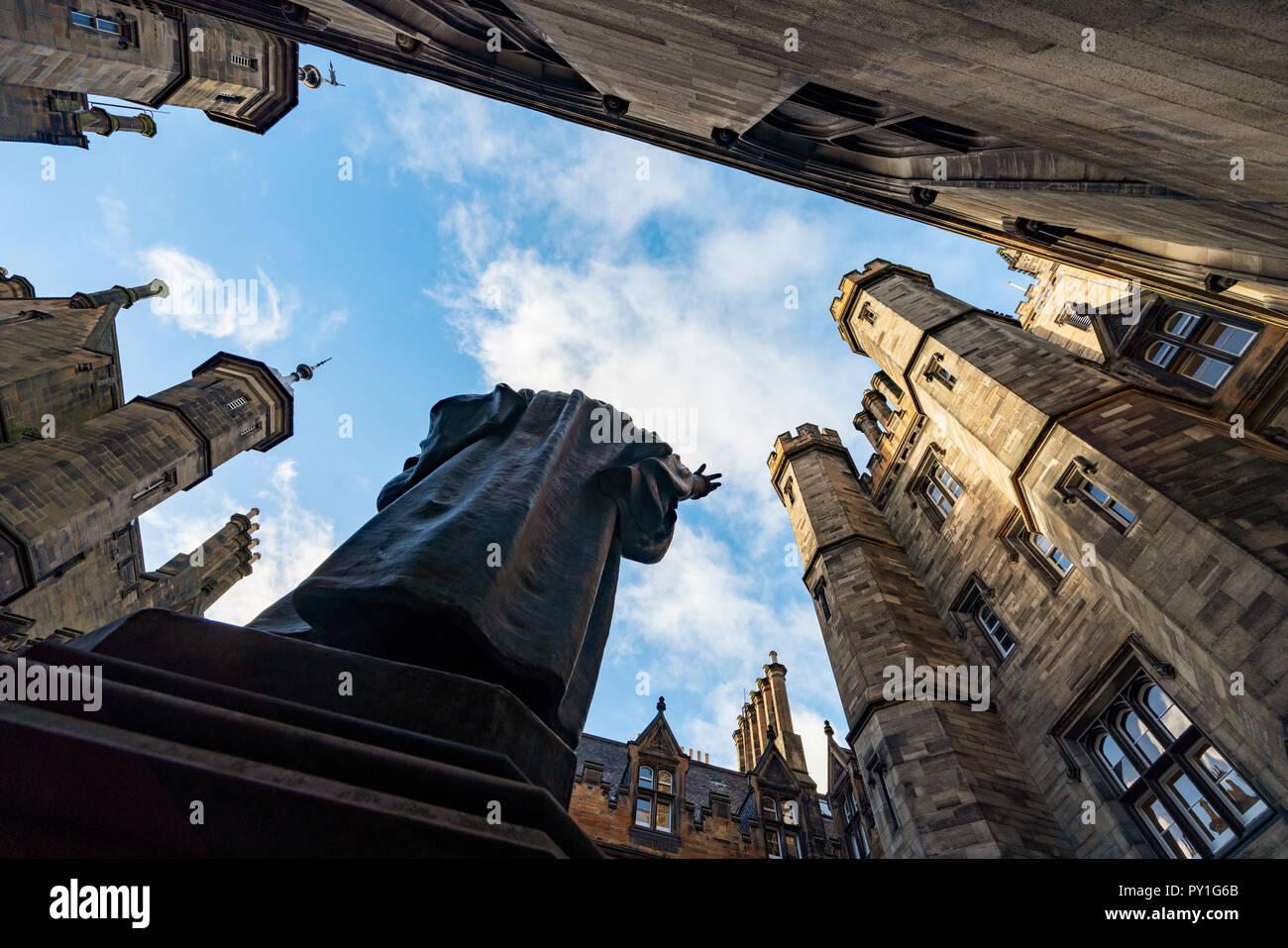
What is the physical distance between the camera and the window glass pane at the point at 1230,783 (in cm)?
781

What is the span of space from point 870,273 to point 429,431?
18.9m

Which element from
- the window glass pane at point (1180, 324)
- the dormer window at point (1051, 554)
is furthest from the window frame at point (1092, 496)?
the window glass pane at point (1180, 324)

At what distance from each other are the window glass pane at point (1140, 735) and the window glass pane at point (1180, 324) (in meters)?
9.06

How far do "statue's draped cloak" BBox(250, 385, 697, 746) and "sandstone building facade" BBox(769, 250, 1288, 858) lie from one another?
6053mm

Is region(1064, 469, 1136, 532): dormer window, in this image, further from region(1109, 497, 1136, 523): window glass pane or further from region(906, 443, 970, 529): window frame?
Answer: region(906, 443, 970, 529): window frame

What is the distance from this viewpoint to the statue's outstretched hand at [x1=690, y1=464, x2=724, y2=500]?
5520mm

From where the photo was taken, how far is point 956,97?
4.62 metres

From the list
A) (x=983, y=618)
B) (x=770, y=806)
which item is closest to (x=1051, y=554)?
(x=983, y=618)

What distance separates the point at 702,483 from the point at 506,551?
8.64 feet

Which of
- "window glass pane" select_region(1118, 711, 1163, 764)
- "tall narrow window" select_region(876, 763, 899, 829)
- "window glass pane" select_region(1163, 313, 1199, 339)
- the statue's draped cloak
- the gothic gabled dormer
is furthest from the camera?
the gothic gabled dormer

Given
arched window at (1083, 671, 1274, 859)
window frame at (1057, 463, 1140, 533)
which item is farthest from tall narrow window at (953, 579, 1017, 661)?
window frame at (1057, 463, 1140, 533)

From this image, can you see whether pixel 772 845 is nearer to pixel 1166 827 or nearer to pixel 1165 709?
pixel 1166 827

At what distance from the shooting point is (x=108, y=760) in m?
1.49

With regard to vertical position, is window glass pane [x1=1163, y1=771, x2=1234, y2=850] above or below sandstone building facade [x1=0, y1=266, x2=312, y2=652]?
below
